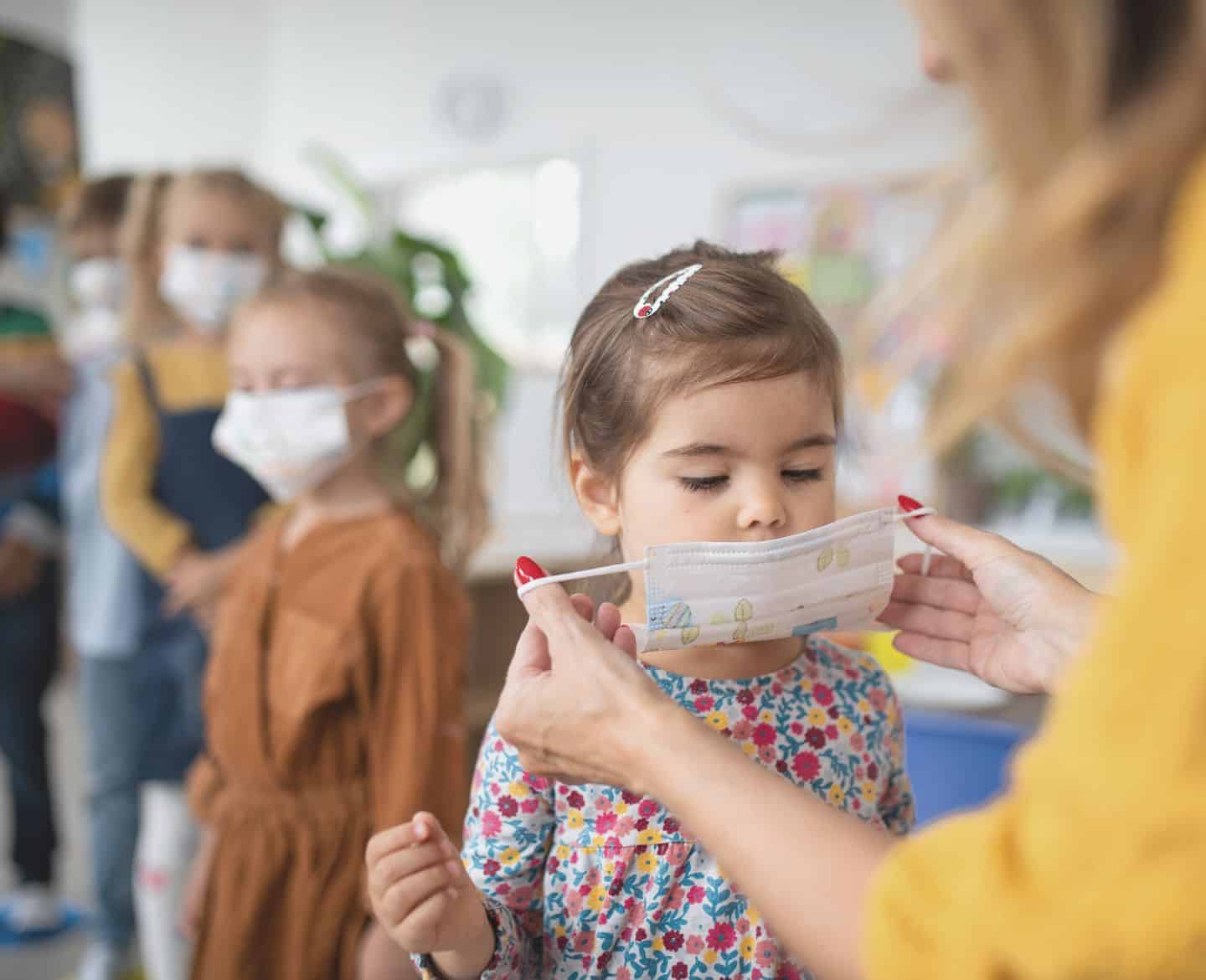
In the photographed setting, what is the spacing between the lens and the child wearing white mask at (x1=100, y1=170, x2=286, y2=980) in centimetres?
245

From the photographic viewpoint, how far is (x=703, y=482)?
1.05 meters

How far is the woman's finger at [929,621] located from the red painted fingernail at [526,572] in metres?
0.43

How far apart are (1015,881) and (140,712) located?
229 centimetres

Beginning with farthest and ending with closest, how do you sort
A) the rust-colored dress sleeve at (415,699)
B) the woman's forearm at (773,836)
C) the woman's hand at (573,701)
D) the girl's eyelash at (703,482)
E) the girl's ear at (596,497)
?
the rust-colored dress sleeve at (415,699) → the girl's ear at (596,497) → the girl's eyelash at (703,482) → the woman's hand at (573,701) → the woman's forearm at (773,836)

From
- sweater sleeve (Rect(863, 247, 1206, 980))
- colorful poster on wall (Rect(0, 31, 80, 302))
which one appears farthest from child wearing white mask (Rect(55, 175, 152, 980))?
sweater sleeve (Rect(863, 247, 1206, 980))

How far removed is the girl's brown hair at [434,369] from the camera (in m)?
1.83

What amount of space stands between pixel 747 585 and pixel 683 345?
0.23 metres

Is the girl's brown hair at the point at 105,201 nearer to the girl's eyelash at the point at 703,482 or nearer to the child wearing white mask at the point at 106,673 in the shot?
the child wearing white mask at the point at 106,673

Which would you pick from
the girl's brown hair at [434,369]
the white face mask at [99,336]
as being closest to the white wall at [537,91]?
the white face mask at [99,336]

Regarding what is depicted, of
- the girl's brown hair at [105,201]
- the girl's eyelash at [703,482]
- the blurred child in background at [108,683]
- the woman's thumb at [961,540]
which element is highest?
the girl's brown hair at [105,201]

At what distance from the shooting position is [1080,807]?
550 mm

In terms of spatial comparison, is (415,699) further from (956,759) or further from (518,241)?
(518,241)

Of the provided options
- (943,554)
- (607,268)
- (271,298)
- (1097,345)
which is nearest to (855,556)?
(943,554)

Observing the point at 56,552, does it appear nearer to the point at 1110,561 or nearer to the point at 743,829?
the point at 743,829
